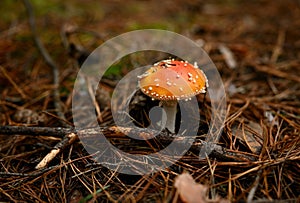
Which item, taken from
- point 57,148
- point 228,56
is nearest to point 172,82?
point 57,148

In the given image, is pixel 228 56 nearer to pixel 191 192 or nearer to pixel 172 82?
pixel 172 82

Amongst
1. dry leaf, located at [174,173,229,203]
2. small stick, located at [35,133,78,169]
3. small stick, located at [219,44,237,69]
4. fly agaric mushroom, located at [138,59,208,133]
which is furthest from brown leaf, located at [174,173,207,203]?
small stick, located at [219,44,237,69]

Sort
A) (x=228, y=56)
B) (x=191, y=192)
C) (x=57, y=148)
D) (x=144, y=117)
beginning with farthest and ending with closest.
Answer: (x=228, y=56) → (x=144, y=117) → (x=57, y=148) → (x=191, y=192)

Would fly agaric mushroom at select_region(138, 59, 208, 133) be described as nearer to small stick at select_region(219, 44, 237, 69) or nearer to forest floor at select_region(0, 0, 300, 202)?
forest floor at select_region(0, 0, 300, 202)

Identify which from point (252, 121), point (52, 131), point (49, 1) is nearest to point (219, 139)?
point (252, 121)

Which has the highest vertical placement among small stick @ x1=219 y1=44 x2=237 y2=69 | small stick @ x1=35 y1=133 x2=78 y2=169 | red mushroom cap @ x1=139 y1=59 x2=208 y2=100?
red mushroom cap @ x1=139 y1=59 x2=208 y2=100

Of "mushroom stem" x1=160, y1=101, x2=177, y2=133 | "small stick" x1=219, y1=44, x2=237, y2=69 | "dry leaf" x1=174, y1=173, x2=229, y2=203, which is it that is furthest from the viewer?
"small stick" x1=219, y1=44, x2=237, y2=69

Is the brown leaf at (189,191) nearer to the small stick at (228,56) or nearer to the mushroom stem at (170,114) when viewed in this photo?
the mushroom stem at (170,114)

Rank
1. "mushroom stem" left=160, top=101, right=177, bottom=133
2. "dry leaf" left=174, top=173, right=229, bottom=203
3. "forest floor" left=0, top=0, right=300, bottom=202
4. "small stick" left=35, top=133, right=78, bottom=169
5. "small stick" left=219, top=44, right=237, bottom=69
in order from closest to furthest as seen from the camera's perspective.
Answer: "dry leaf" left=174, top=173, right=229, bottom=203 → "forest floor" left=0, top=0, right=300, bottom=202 → "small stick" left=35, top=133, right=78, bottom=169 → "mushroom stem" left=160, top=101, right=177, bottom=133 → "small stick" left=219, top=44, right=237, bottom=69

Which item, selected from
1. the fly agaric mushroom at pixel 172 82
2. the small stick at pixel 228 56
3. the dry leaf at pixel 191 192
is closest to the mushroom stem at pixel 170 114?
the fly agaric mushroom at pixel 172 82
